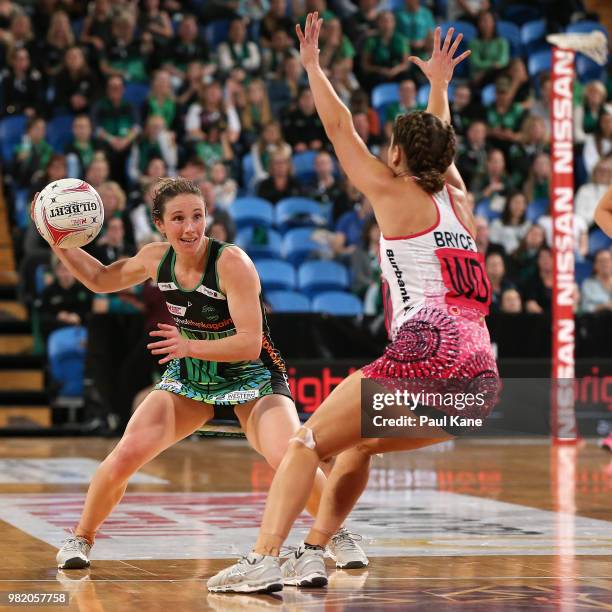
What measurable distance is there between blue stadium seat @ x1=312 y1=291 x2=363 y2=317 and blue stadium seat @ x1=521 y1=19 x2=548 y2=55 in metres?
6.64

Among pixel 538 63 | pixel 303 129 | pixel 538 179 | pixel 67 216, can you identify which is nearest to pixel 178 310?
pixel 67 216

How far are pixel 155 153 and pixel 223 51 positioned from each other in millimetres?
2514

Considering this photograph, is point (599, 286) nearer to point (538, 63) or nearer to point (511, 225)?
point (511, 225)

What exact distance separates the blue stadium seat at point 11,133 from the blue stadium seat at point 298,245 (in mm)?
3508

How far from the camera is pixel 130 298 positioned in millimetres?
14578

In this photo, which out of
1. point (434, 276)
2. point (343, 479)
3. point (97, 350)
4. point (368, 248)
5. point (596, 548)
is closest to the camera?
point (434, 276)

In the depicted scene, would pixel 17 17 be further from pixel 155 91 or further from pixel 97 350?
pixel 97 350

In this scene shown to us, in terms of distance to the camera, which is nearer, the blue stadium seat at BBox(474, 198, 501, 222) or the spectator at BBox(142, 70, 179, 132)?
the spectator at BBox(142, 70, 179, 132)

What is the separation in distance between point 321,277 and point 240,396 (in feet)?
32.2

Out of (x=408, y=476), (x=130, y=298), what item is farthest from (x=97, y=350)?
(x=408, y=476)

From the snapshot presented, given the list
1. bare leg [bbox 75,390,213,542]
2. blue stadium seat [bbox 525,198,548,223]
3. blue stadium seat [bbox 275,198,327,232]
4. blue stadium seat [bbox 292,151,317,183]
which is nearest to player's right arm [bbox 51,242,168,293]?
bare leg [bbox 75,390,213,542]

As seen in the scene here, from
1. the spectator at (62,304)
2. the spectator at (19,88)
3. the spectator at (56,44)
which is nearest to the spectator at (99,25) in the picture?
the spectator at (56,44)

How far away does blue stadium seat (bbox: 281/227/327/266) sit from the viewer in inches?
647
